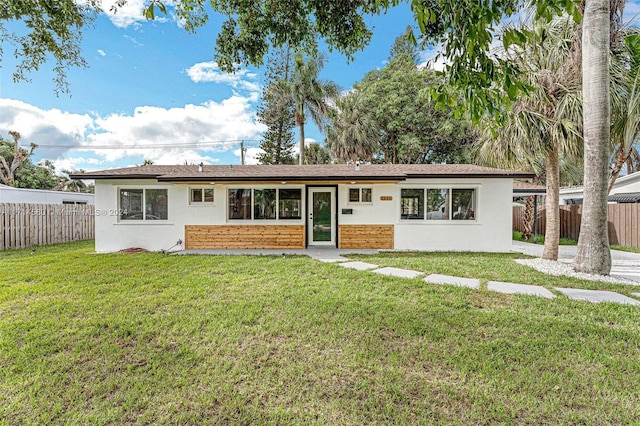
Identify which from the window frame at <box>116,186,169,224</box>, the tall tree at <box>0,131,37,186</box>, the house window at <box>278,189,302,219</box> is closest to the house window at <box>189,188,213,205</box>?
the window frame at <box>116,186,169,224</box>

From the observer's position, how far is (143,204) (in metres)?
10.3

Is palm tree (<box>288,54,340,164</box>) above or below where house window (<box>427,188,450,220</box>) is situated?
above

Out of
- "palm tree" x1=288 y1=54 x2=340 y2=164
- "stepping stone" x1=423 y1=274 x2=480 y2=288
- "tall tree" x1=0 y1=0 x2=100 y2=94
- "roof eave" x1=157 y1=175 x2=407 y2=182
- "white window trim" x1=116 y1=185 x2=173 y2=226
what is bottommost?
"stepping stone" x1=423 y1=274 x2=480 y2=288

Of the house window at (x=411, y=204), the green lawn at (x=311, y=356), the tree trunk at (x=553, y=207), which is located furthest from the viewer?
the house window at (x=411, y=204)

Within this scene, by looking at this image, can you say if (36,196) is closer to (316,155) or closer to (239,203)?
(239,203)

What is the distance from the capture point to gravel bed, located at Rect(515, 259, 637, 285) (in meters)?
5.91

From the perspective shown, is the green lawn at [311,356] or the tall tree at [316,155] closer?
the green lawn at [311,356]

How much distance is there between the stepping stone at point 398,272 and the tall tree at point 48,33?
6406 millimetres

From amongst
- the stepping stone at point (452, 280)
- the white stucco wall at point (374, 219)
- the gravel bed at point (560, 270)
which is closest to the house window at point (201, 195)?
the white stucco wall at point (374, 219)

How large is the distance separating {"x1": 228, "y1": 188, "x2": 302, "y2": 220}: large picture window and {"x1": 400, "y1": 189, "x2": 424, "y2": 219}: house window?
3611 millimetres

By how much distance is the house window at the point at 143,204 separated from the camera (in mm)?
10258

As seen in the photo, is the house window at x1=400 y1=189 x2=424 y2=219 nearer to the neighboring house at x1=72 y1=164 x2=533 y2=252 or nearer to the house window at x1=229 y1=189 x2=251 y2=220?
the neighboring house at x1=72 y1=164 x2=533 y2=252

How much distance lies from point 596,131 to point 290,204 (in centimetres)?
818

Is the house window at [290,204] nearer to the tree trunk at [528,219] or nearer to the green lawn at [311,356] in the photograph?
the green lawn at [311,356]
